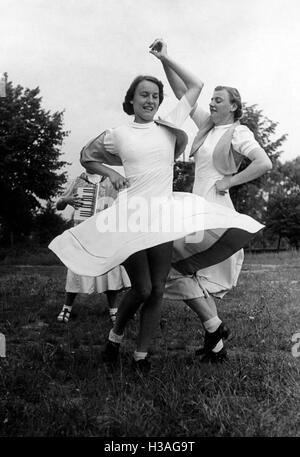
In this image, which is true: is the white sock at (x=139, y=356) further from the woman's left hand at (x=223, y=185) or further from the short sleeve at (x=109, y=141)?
the short sleeve at (x=109, y=141)

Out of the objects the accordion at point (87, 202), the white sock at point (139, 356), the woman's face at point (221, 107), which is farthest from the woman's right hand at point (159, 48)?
the accordion at point (87, 202)

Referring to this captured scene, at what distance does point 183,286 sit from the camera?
3.98 meters

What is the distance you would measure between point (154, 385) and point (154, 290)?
75 centimetres

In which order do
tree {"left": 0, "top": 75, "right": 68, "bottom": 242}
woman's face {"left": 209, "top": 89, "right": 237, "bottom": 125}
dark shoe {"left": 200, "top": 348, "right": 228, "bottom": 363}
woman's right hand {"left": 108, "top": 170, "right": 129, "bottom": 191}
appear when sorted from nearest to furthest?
woman's right hand {"left": 108, "top": 170, "right": 129, "bottom": 191} → dark shoe {"left": 200, "top": 348, "right": 228, "bottom": 363} → woman's face {"left": 209, "top": 89, "right": 237, "bottom": 125} → tree {"left": 0, "top": 75, "right": 68, "bottom": 242}

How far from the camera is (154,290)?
3658 mm

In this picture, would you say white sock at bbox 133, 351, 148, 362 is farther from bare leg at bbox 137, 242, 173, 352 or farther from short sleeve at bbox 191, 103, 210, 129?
short sleeve at bbox 191, 103, 210, 129

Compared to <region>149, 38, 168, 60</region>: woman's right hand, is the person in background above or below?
below

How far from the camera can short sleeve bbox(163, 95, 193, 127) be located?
12.8 ft

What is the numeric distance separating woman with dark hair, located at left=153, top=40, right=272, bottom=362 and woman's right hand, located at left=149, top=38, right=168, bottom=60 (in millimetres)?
10

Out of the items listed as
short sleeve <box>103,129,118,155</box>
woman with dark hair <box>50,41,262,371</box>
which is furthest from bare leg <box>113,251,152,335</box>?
short sleeve <box>103,129,118,155</box>

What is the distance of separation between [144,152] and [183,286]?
113 cm

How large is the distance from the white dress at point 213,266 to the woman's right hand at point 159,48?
790 millimetres

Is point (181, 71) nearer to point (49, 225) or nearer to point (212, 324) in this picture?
point (212, 324)
